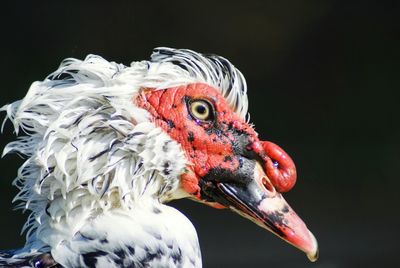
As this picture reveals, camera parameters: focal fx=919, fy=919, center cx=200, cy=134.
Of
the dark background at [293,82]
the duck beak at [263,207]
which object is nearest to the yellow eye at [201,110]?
the duck beak at [263,207]

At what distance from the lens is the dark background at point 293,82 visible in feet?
16.4

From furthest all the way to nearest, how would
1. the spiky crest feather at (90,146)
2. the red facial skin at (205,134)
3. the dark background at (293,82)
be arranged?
the dark background at (293,82)
the red facial skin at (205,134)
the spiky crest feather at (90,146)

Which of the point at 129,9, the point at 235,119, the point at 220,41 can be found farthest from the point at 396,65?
the point at 235,119

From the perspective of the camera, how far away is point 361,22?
5.27 meters

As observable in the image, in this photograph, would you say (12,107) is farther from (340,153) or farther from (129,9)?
(340,153)

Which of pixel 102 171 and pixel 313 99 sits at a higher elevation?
pixel 102 171

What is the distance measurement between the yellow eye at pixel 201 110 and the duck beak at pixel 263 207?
0.65 feet

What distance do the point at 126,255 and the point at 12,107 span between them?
0.55m

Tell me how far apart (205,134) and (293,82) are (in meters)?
2.74

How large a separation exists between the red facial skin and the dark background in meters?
2.32

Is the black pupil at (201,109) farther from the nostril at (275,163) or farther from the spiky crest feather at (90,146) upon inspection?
the nostril at (275,163)

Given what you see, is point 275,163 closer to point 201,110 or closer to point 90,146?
point 201,110

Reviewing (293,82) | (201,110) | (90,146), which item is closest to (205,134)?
(201,110)

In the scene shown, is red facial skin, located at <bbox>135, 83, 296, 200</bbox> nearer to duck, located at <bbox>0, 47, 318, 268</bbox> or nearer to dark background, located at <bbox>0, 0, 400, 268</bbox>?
duck, located at <bbox>0, 47, 318, 268</bbox>
